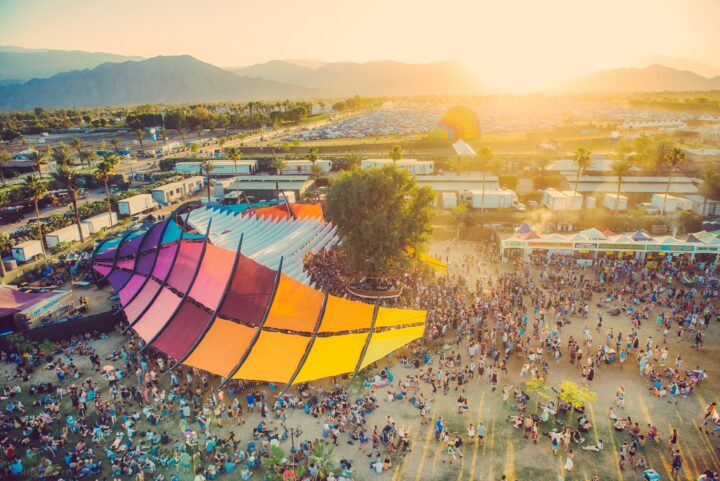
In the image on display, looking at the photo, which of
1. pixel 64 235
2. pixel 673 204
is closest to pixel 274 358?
pixel 64 235

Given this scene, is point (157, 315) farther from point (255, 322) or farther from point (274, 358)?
point (274, 358)

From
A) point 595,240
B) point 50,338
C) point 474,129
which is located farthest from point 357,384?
point 474,129

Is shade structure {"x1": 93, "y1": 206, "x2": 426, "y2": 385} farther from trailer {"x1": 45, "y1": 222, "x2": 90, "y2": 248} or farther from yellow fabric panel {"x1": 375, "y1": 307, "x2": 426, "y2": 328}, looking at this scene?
trailer {"x1": 45, "y1": 222, "x2": 90, "y2": 248}

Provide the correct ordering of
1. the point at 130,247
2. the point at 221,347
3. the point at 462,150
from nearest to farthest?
1. the point at 221,347
2. the point at 130,247
3. the point at 462,150

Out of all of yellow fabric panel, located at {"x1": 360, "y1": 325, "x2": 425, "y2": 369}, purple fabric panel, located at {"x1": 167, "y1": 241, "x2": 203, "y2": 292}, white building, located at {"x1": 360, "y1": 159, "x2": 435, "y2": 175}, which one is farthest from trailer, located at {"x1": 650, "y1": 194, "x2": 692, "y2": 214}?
purple fabric panel, located at {"x1": 167, "y1": 241, "x2": 203, "y2": 292}

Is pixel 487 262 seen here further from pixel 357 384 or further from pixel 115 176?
pixel 115 176

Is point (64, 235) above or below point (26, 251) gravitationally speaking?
above
